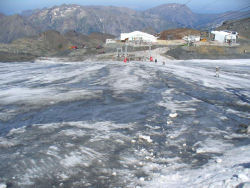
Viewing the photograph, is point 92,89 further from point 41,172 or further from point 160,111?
point 41,172

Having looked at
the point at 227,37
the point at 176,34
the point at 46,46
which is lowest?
the point at 46,46

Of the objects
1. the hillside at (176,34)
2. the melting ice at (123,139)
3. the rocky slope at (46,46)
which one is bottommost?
the melting ice at (123,139)

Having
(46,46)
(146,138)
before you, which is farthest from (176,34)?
(146,138)

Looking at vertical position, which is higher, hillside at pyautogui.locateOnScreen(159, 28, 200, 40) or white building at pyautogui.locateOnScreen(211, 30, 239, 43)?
hillside at pyautogui.locateOnScreen(159, 28, 200, 40)

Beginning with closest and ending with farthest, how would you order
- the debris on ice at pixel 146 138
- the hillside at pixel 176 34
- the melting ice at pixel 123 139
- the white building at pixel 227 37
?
the melting ice at pixel 123 139, the debris on ice at pixel 146 138, the white building at pixel 227 37, the hillside at pixel 176 34

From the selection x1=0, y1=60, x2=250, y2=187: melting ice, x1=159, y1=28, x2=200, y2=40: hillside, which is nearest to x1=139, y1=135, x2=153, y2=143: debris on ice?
x1=0, y1=60, x2=250, y2=187: melting ice

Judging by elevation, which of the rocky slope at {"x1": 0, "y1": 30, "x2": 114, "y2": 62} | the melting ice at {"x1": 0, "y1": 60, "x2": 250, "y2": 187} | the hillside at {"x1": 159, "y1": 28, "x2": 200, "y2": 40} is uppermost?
the hillside at {"x1": 159, "y1": 28, "x2": 200, "y2": 40}

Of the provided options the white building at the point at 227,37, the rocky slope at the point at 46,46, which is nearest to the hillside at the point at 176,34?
the white building at the point at 227,37

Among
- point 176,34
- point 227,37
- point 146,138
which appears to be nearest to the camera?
point 146,138

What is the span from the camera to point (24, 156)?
21.7 feet

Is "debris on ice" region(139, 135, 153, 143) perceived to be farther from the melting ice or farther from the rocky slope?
the rocky slope

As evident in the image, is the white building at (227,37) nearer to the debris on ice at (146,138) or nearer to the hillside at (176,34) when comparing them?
the hillside at (176,34)

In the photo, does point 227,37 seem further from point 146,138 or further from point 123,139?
point 123,139

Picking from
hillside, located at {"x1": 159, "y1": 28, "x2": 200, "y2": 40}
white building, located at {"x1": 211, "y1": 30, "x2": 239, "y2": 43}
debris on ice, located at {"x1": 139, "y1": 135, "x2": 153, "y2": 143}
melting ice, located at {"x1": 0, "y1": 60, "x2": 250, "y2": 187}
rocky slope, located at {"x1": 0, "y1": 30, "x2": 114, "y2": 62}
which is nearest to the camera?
melting ice, located at {"x1": 0, "y1": 60, "x2": 250, "y2": 187}
